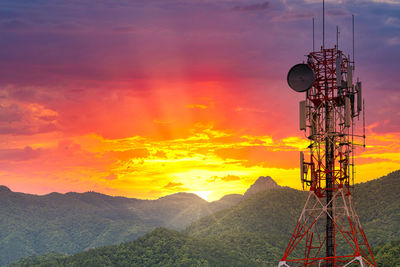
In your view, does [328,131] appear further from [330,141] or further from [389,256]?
[389,256]

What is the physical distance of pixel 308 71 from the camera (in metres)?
32.9

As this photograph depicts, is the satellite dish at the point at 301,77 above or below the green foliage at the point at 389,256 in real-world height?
above

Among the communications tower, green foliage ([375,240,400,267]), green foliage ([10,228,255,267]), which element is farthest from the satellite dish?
green foliage ([10,228,255,267])

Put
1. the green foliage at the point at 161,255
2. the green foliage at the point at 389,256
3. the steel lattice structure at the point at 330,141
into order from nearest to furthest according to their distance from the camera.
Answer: the steel lattice structure at the point at 330,141 → the green foliage at the point at 389,256 → the green foliage at the point at 161,255

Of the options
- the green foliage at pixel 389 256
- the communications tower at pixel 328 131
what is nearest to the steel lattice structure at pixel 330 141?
the communications tower at pixel 328 131

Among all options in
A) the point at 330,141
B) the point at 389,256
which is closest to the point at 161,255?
the point at 389,256

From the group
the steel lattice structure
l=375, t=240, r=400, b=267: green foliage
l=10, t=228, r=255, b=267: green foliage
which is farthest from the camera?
l=10, t=228, r=255, b=267: green foliage

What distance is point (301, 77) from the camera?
33.1 m

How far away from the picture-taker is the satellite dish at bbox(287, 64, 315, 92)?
32906 mm

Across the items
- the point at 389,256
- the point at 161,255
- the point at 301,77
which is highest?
the point at 301,77

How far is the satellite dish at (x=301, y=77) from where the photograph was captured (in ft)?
108

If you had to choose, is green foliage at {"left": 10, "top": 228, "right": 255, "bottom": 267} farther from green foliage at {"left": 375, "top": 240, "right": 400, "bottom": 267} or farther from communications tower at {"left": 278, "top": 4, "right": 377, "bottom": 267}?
communications tower at {"left": 278, "top": 4, "right": 377, "bottom": 267}

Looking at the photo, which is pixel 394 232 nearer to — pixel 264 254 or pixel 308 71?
pixel 264 254

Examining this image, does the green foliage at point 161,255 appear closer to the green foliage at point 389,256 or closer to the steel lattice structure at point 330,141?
the green foliage at point 389,256
